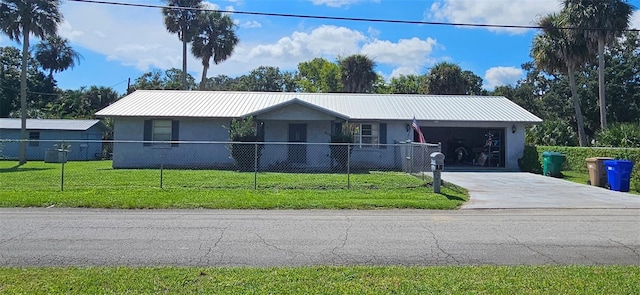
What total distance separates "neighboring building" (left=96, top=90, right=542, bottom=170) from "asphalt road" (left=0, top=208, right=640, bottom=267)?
11561 mm

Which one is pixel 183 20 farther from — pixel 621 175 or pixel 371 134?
pixel 621 175

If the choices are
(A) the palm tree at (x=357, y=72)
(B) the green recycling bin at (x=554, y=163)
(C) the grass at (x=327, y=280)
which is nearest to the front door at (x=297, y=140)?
(B) the green recycling bin at (x=554, y=163)

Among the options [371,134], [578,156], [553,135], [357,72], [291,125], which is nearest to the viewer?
[578,156]

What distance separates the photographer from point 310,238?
7398 millimetres

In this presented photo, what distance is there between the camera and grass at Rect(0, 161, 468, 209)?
10.9 metres

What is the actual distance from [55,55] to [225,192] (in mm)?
64795

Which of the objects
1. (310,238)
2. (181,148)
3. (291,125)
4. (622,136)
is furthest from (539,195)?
(181,148)

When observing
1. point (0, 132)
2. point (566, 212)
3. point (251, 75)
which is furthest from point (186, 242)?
point (251, 75)

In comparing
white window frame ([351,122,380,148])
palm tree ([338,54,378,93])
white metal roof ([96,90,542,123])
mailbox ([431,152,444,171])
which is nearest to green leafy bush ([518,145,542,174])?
white metal roof ([96,90,542,123])

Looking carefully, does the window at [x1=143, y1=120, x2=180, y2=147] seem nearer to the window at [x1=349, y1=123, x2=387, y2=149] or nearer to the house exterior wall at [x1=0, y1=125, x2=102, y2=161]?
the window at [x1=349, y1=123, x2=387, y2=149]

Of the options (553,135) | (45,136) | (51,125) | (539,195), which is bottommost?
(539,195)

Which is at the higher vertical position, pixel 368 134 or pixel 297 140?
pixel 368 134

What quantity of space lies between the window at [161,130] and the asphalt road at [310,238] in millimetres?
12326

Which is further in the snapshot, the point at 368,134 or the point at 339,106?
the point at 339,106
